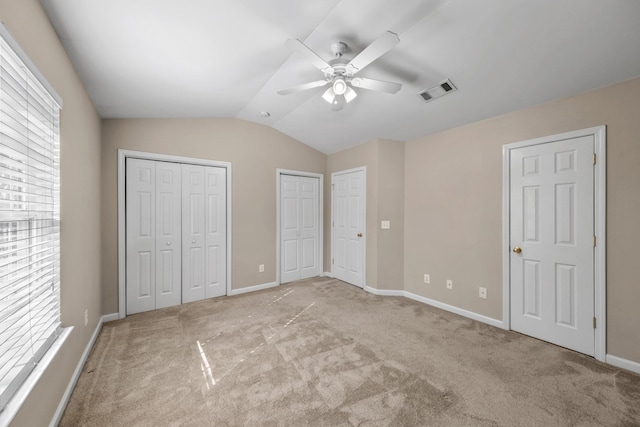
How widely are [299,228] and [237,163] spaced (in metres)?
1.52

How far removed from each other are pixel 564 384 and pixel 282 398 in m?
2.08

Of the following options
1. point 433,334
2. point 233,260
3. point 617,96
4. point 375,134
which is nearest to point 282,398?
point 433,334

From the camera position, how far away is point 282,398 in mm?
1767

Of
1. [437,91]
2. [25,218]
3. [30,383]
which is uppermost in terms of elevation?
[437,91]

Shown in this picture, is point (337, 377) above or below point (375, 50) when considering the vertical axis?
below

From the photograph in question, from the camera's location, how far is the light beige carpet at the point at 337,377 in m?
1.62

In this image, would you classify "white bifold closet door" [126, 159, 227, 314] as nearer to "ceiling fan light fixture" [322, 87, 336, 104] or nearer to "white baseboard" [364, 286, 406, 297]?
"ceiling fan light fixture" [322, 87, 336, 104]

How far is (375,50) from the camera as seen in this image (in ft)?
5.54

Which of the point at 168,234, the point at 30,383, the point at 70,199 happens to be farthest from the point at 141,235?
the point at 30,383

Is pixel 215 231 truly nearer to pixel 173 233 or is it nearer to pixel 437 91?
pixel 173 233

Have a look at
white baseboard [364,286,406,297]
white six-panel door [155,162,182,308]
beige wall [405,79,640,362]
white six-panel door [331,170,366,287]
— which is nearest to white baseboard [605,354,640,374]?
beige wall [405,79,640,362]

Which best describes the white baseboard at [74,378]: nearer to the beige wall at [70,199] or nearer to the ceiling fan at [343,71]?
the beige wall at [70,199]

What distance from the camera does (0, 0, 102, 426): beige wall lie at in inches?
51.0

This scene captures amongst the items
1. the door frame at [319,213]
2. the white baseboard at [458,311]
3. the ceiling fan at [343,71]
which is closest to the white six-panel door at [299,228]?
the door frame at [319,213]
